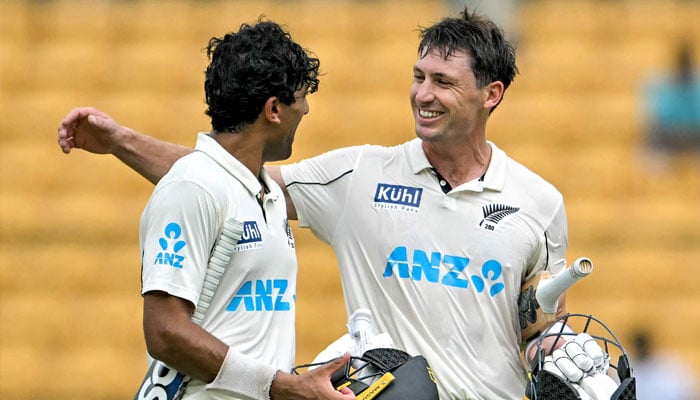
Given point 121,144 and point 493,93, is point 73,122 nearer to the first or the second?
point 121,144

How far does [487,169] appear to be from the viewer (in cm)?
479

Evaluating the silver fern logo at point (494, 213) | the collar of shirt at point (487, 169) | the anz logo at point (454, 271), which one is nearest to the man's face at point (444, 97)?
the collar of shirt at point (487, 169)

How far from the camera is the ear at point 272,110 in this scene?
401 centimetres

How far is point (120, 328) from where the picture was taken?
9250 mm

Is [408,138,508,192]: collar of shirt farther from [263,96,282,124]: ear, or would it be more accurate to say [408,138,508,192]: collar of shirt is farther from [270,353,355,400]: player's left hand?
[270,353,355,400]: player's left hand

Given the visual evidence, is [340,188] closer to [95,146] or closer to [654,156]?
[95,146]

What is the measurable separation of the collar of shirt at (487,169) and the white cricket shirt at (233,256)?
2.69 ft

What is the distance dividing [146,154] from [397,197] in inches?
34.3

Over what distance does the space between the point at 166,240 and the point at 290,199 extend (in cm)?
108

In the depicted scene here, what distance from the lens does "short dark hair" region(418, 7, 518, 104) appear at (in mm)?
4707

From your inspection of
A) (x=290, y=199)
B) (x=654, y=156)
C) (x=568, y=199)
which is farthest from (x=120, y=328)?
(x=290, y=199)

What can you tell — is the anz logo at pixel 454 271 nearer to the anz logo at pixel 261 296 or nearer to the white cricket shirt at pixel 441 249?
the white cricket shirt at pixel 441 249

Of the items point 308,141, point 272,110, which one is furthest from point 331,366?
point 308,141

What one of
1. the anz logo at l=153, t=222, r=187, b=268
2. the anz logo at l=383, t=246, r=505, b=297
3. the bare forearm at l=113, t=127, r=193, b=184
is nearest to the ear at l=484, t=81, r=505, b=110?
the anz logo at l=383, t=246, r=505, b=297
